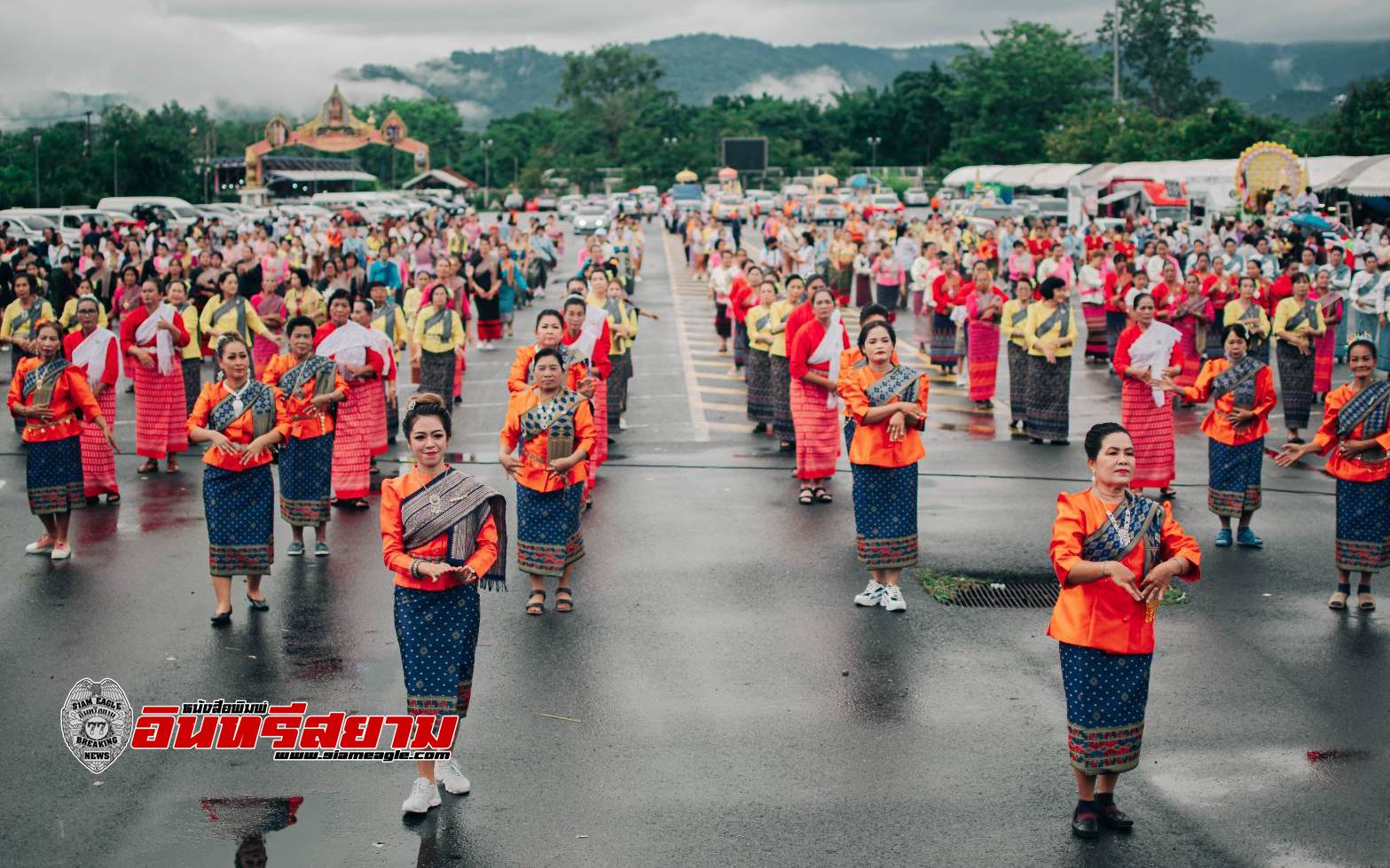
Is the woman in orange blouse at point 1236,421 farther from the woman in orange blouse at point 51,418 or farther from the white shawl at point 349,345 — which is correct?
the woman in orange blouse at point 51,418

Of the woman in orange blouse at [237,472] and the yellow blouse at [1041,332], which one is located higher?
the yellow blouse at [1041,332]

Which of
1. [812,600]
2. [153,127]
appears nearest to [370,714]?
[812,600]

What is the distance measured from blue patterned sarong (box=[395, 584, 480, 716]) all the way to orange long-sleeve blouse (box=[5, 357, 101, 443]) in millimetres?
5081

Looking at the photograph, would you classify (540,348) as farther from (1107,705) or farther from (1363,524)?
(1363,524)

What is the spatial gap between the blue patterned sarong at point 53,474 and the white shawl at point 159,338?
2928 mm

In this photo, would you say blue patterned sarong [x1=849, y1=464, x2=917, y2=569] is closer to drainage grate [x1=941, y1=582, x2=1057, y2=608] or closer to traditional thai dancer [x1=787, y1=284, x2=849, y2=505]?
drainage grate [x1=941, y1=582, x2=1057, y2=608]

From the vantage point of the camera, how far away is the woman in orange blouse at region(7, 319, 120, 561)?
10.6 metres

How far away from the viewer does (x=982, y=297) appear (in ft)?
55.6

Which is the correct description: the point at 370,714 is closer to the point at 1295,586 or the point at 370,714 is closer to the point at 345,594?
the point at 345,594

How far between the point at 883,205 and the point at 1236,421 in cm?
6018

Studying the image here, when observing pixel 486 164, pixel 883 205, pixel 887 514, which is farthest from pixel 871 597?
pixel 486 164

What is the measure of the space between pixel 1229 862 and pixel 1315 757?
1356 millimetres

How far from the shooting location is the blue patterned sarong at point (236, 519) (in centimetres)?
925

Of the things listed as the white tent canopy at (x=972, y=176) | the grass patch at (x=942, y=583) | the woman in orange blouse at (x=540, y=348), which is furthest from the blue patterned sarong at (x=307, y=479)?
the white tent canopy at (x=972, y=176)
